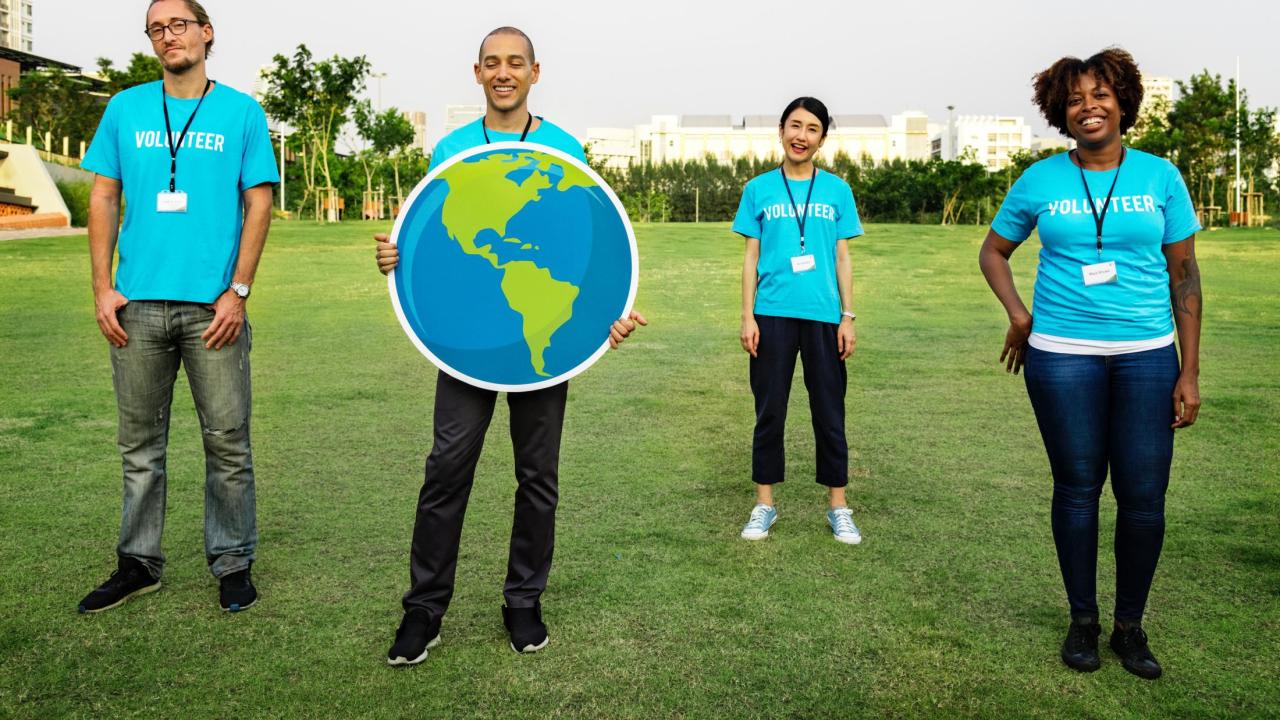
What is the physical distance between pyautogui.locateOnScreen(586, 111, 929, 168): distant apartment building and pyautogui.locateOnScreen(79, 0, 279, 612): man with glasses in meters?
150

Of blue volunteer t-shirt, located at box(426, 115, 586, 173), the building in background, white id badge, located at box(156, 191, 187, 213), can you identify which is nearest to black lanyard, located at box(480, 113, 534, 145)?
blue volunteer t-shirt, located at box(426, 115, 586, 173)

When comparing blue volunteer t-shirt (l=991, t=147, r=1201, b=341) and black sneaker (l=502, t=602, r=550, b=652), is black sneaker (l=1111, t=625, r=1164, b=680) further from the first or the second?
black sneaker (l=502, t=602, r=550, b=652)

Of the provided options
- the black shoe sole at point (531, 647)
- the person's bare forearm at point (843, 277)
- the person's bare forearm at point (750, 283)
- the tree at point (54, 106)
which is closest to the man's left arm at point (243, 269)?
the black shoe sole at point (531, 647)

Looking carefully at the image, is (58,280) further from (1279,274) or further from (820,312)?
(1279,274)

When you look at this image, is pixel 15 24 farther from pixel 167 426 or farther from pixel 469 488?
pixel 469 488

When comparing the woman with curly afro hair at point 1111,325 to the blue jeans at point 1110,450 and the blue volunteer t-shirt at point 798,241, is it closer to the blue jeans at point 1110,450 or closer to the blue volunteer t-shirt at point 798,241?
the blue jeans at point 1110,450

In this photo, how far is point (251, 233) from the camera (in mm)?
4238

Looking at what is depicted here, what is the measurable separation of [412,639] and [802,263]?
2.53m

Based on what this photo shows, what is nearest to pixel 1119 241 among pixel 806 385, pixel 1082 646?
pixel 1082 646

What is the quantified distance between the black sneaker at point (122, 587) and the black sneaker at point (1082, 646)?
344 cm

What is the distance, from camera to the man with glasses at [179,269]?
410 cm

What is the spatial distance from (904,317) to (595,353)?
13411mm

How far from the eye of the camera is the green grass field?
11.7 feet

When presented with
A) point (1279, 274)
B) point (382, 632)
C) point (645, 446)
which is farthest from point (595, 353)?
point (1279, 274)
